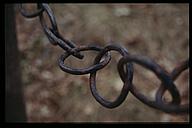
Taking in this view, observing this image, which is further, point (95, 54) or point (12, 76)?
point (95, 54)

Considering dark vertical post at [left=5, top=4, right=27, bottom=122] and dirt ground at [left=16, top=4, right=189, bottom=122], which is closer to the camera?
dark vertical post at [left=5, top=4, right=27, bottom=122]

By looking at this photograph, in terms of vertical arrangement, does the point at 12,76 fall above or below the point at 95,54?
above

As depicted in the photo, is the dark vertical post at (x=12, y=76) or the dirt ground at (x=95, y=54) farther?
the dirt ground at (x=95, y=54)

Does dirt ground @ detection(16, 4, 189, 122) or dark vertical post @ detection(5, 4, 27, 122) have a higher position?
dark vertical post @ detection(5, 4, 27, 122)

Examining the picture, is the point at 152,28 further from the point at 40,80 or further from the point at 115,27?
the point at 40,80

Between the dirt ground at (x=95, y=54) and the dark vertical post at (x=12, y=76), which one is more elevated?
the dark vertical post at (x=12, y=76)
